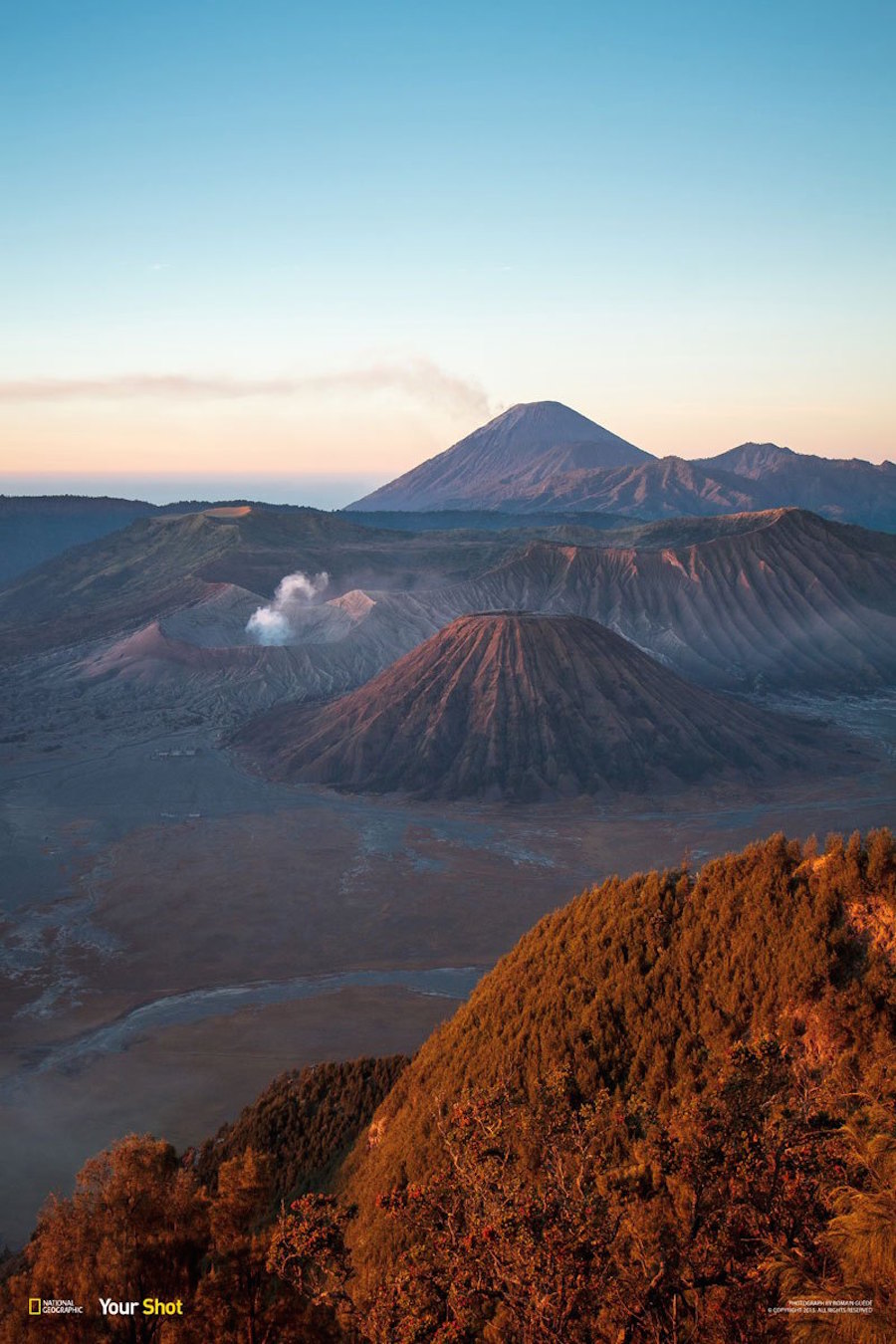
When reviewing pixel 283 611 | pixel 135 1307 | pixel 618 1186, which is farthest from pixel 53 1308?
pixel 283 611

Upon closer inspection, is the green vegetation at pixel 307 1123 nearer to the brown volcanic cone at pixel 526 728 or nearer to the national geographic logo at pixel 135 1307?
the national geographic logo at pixel 135 1307

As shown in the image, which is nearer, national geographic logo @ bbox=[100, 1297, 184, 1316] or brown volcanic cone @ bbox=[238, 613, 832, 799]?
national geographic logo @ bbox=[100, 1297, 184, 1316]

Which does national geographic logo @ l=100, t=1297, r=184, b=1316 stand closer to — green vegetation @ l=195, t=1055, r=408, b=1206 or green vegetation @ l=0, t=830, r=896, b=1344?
green vegetation @ l=0, t=830, r=896, b=1344

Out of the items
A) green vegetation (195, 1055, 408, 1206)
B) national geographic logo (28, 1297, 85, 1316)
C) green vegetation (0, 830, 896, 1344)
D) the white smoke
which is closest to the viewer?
green vegetation (0, 830, 896, 1344)

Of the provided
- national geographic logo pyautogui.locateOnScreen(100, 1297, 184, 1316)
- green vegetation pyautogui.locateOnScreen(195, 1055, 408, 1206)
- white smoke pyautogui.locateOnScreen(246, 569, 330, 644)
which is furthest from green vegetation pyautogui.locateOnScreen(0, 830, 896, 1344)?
white smoke pyautogui.locateOnScreen(246, 569, 330, 644)

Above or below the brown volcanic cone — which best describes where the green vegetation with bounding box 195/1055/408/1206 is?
below

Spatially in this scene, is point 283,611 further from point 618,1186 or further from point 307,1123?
point 618,1186

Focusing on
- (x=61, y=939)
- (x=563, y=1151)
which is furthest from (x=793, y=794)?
(x=563, y=1151)
